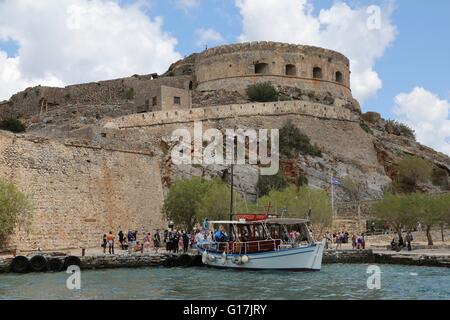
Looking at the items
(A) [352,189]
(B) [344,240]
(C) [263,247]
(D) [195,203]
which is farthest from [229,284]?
(A) [352,189]

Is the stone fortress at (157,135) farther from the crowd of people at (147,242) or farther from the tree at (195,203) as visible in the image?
the tree at (195,203)

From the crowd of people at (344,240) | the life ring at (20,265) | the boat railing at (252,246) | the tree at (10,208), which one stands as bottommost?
the life ring at (20,265)

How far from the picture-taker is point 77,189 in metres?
27.5

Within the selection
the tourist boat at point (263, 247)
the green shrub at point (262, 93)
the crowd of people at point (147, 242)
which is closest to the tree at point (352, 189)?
the green shrub at point (262, 93)

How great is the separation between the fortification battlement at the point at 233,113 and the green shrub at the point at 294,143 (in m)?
1.86

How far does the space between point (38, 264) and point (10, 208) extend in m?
2.69

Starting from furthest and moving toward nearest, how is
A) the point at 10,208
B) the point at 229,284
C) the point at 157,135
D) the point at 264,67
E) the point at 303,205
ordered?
1. the point at 264,67
2. the point at 157,135
3. the point at 303,205
4. the point at 10,208
5. the point at 229,284

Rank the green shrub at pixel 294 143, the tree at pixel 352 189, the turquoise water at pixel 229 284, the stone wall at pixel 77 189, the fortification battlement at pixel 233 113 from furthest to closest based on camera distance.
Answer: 1. the green shrub at pixel 294 143
2. the tree at pixel 352 189
3. the fortification battlement at pixel 233 113
4. the stone wall at pixel 77 189
5. the turquoise water at pixel 229 284

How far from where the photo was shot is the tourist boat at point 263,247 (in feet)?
70.5

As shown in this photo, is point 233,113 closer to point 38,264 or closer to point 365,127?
point 365,127

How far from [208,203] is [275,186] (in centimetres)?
778

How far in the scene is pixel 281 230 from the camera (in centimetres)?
2356
